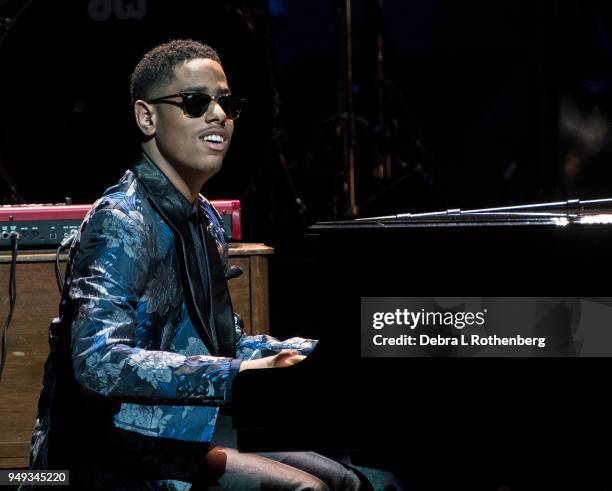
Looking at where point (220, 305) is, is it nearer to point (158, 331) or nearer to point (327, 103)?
point (158, 331)

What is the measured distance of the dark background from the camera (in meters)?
3.66

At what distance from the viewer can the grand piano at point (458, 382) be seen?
5.43 feet

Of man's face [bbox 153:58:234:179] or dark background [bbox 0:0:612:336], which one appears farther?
dark background [bbox 0:0:612:336]

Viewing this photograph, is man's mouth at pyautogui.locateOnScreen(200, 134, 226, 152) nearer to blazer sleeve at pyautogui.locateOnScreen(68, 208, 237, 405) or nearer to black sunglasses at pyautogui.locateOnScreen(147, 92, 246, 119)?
black sunglasses at pyautogui.locateOnScreen(147, 92, 246, 119)

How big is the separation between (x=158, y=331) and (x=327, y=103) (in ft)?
10.7

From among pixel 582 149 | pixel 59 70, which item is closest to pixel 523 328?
pixel 59 70

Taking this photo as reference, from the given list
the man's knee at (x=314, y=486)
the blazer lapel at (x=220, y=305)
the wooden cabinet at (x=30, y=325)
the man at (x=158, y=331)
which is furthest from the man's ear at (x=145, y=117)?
the wooden cabinet at (x=30, y=325)

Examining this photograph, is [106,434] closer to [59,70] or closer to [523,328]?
[523,328]

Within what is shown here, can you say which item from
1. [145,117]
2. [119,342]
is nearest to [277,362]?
[119,342]

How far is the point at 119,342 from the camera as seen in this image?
1.66 meters

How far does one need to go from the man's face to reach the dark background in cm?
115

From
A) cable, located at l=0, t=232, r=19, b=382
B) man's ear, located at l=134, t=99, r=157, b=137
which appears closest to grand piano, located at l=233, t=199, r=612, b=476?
man's ear, located at l=134, t=99, r=157, b=137

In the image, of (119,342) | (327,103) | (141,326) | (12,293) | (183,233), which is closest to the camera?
(119,342)

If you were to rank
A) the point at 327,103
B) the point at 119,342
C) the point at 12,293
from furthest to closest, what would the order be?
the point at 327,103 → the point at 12,293 → the point at 119,342
